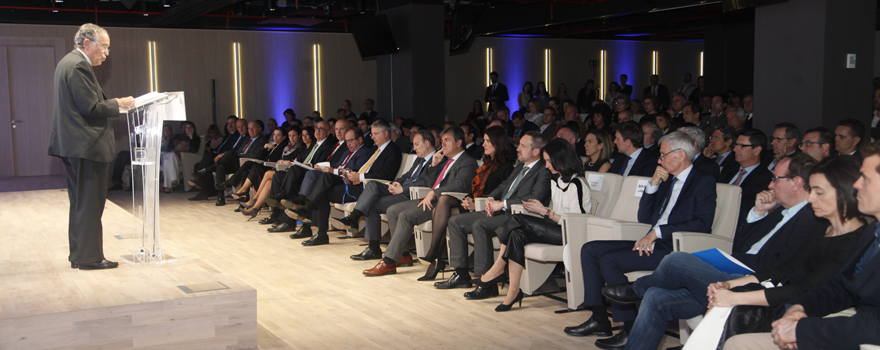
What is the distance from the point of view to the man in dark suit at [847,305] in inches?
87.0

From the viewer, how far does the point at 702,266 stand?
117 inches

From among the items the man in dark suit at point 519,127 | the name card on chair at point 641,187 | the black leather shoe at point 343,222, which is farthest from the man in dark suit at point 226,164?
the name card on chair at point 641,187

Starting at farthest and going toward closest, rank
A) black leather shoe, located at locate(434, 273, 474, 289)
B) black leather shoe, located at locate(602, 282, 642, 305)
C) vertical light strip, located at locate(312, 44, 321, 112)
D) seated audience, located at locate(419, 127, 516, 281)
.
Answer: vertical light strip, located at locate(312, 44, 321, 112) → seated audience, located at locate(419, 127, 516, 281) → black leather shoe, located at locate(434, 273, 474, 289) → black leather shoe, located at locate(602, 282, 642, 305)

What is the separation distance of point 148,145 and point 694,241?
285 centimetres

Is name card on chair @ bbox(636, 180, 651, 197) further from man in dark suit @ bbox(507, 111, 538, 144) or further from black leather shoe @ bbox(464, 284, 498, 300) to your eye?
man in dark suit @ bbox(507, 111, 538, 144)

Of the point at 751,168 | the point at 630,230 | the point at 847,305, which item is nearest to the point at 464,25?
the point at 751,168

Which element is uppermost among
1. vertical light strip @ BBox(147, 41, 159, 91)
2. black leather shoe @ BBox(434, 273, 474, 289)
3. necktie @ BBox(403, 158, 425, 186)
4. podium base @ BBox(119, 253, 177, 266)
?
vertical light strip @ BBox(147, 41, 159, 91)

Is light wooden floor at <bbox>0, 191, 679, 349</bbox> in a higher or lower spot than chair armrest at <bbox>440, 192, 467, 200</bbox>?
lower

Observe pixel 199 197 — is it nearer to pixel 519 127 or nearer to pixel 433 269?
pixel 519 127

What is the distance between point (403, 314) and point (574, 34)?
42.7ft

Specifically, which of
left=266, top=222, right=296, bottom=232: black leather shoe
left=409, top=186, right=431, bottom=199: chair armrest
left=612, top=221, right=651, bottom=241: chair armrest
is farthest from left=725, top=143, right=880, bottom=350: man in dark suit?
left=266, top=222, right=296, bottom=232: black leather shoe

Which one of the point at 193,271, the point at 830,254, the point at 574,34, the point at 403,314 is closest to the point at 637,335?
the point at 830,254

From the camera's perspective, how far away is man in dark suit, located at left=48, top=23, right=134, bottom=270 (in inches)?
137

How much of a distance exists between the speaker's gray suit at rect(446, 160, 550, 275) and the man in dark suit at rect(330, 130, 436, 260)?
1030 millimetres
